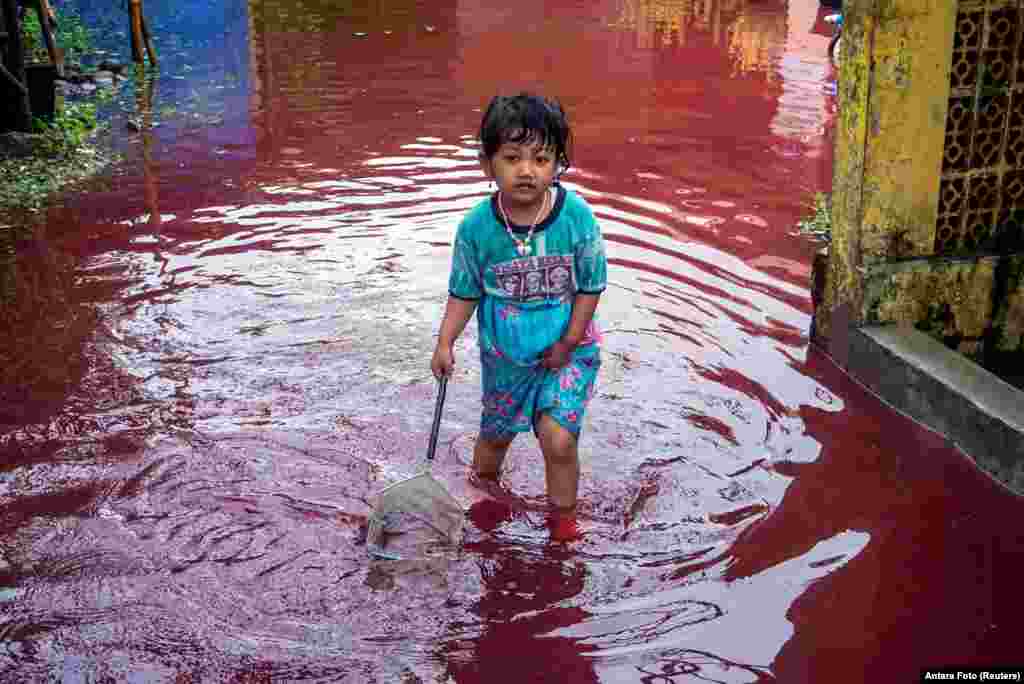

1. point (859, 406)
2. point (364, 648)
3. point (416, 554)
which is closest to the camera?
point (364, 648)

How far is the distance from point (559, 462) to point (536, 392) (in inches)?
9.5

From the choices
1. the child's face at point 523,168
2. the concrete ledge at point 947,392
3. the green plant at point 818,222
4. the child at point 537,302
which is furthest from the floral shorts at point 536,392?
the green plant at point 818,222

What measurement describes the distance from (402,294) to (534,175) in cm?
272

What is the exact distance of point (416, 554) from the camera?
352 centimetres

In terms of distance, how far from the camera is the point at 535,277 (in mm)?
3422

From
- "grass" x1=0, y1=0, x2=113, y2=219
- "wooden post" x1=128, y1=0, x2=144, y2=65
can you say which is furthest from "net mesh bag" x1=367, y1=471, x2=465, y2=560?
"wooden post" x1=128, y1=0, x2=144, y2=65

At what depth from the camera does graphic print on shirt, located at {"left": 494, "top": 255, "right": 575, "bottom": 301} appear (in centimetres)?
340

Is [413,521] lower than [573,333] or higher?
lower

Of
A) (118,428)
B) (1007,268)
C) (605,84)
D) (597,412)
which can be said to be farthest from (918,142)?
(605,84)

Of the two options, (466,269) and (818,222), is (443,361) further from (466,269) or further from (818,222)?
(818,222)

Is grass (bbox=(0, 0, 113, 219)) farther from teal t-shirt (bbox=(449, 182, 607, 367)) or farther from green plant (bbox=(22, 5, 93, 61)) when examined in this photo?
teal t-shirt (bbox=(449, 182, 607, 367))

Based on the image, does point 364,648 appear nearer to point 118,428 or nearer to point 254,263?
point 118,428

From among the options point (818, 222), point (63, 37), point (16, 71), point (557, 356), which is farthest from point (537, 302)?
point (63, 37)

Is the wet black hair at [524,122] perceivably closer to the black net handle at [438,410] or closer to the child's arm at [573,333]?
the child's arm at [573,333]
